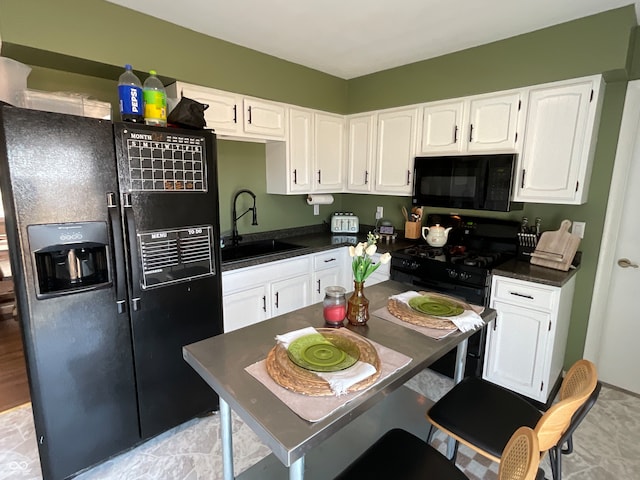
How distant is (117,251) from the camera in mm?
1652

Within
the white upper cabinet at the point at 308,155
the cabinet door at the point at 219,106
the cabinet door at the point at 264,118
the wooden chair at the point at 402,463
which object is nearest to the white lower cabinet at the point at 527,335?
the wooden chair at the point at 402,463

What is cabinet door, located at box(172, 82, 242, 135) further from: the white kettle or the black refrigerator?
the white kettle

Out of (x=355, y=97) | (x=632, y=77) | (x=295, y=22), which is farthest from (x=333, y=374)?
(x=355, y=97)

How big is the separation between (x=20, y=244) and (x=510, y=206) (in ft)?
9.38

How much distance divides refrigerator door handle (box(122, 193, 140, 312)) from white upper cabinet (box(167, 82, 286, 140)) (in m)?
0.96

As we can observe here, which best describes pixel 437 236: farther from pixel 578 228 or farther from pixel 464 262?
pixel 578 228

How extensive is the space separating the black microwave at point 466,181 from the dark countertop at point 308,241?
19.9 inches

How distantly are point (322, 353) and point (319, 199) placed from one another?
2397 mm

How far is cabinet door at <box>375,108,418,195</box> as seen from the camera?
2.89 m

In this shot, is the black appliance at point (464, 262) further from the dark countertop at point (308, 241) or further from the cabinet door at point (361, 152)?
the cabinet door at point (361, 152)

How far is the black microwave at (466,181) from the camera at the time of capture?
237 centimetres

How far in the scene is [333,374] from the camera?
1012 millimetres

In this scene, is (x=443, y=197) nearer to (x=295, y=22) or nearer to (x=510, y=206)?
(x=510, y=206)

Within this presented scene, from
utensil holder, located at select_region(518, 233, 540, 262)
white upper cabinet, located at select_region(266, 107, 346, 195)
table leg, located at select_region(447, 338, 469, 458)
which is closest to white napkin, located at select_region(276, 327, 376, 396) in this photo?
table leg, located at select_region(447, 338, 469, 458)
